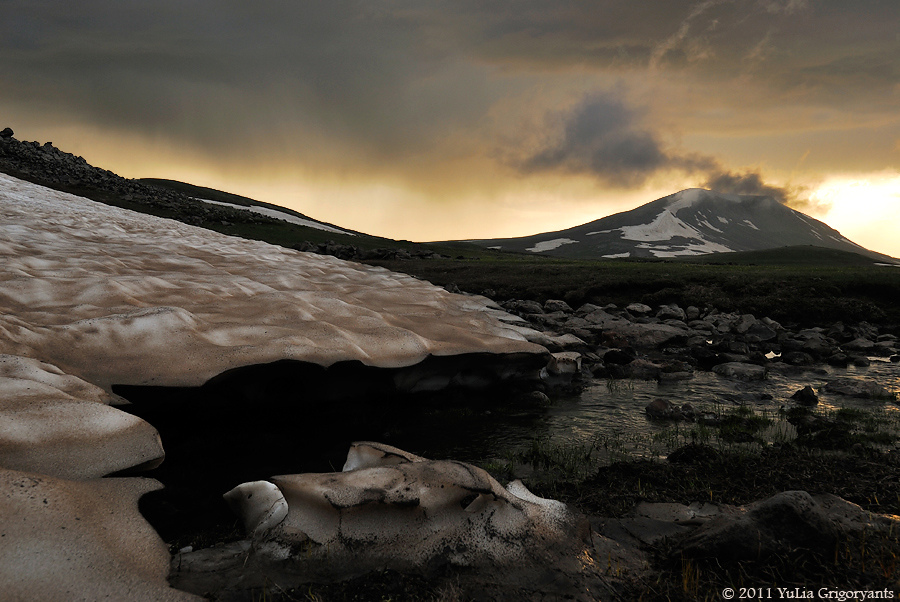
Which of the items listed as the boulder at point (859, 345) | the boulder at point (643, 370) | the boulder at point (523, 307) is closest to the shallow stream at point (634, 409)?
the boulder at point (643, 370)

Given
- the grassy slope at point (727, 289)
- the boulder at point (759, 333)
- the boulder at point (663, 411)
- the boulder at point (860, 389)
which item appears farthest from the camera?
the grassy slope at point (727, 289)

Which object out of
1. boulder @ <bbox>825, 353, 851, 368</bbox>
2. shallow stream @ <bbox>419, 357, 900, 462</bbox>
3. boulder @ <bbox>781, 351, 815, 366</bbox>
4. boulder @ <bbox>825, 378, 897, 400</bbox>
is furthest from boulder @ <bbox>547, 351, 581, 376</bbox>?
boulder @ <bbox>825, 353, 851, 368</bbox>

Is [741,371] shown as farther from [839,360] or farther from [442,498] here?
[442,498]

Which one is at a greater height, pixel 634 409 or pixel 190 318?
pixel 190 318

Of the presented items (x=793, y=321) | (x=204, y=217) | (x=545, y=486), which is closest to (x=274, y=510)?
(x=545, y=486)

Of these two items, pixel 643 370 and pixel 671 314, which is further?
pixel 671 314

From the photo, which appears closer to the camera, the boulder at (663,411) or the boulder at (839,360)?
the boulder at (663,411)

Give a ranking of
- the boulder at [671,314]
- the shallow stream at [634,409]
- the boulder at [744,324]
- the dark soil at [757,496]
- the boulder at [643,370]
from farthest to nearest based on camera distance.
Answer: the boulder at [671,314] → the boulder at [744,324] → the boulder at [643,370] → the shallow stream at [634,409] → the dark soil at [757,496]

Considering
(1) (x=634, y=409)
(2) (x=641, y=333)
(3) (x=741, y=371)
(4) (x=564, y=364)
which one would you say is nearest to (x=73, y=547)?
(1) (x=634, y=409)

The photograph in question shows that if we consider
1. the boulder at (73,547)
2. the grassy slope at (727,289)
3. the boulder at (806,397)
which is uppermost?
the grassy slope at (727,289)

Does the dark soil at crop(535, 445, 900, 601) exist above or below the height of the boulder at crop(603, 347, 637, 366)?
below

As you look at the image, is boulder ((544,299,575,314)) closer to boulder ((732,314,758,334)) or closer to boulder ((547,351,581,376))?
boulder ((732,314,758,334))

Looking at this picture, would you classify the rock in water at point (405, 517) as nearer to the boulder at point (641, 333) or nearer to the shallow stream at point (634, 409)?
the shallow stream at point (634, 409)

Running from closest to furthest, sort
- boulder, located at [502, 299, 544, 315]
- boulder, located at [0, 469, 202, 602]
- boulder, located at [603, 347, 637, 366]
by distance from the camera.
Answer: boulder, located at [0, 469, 202, 602]
boulder, located at [603, 347, 637, 366]
boulder, located at [502, 299, 544, 315]
